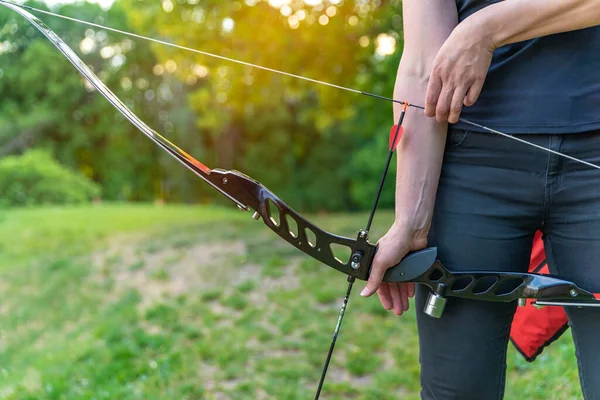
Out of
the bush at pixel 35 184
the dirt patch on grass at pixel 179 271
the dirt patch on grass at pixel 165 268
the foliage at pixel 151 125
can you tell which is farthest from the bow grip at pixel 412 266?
the bush at pixel 35 184

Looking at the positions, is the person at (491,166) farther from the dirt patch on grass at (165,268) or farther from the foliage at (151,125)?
the foliage at (151,125)

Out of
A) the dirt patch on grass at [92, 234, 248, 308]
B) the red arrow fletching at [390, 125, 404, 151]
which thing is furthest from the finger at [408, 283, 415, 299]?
the dirt patch on grass at [92, 234, 248, 308]

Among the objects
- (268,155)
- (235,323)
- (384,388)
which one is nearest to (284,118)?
(268,155)

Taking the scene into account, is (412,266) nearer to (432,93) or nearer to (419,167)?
(419,167)

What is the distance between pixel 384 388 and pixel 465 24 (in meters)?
2.08

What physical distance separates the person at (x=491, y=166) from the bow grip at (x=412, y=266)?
0.02 meters

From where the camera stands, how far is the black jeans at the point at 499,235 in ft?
2.80

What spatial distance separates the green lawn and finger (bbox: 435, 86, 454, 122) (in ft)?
5.38

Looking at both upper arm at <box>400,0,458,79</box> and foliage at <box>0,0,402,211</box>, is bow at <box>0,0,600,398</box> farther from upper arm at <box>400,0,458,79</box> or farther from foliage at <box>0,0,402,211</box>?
foliage at <box>0,0,402,211</box>

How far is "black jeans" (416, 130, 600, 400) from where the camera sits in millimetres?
854

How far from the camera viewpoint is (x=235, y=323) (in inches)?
140

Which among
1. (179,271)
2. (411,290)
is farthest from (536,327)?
(179,271)

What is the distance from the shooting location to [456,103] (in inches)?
33.7

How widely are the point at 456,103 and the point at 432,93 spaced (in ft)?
0.12
